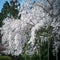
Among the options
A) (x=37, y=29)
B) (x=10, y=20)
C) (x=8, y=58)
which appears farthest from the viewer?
(x=8, y=58)

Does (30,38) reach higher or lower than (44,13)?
lower

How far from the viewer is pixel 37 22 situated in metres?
14.8

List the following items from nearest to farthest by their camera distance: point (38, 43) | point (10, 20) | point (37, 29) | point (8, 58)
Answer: point (37, 29) < point (38, 43) < point (10, 20) < point (8, 58)

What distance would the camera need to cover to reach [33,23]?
49.2 feet

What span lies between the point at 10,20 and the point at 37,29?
2888 millimetres

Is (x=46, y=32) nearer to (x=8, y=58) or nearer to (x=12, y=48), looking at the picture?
(x=12, y=48)

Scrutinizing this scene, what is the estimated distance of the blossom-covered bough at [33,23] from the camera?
47.6 ft

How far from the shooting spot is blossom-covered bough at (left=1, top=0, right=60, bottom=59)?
47.6 feet

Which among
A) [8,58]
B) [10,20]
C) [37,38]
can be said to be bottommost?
[8,58]

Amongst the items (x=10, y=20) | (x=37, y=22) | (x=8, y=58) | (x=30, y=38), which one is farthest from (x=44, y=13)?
(x=8, y=58)

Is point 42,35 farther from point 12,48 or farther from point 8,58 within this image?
point 8,58

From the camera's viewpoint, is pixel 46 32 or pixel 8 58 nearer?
pixel 46 32

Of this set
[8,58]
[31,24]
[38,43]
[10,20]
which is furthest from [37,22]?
[8,58]

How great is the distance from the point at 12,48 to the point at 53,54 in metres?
2.81
